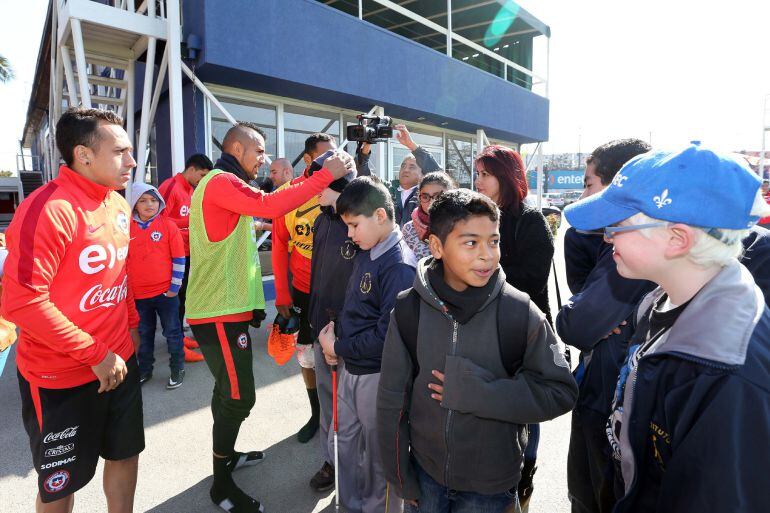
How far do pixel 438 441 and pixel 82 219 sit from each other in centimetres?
178

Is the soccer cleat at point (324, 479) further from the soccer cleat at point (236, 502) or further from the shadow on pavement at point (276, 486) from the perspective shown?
the soccer cleat at point (236, 502)

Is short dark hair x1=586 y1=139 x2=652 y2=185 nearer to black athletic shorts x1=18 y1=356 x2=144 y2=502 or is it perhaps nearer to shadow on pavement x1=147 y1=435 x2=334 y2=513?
shadow on pavement x1=147 y1=435 x2=334 y2=513

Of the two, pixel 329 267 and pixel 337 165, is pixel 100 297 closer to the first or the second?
pixel 329 267

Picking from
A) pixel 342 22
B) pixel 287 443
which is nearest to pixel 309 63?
pixel 342 22

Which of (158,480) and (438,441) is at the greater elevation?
(438,441)

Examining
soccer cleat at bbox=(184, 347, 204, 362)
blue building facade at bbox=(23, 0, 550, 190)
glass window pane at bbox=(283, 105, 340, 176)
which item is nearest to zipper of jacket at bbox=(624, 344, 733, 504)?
soccer cleat at bbox=(184, 347, 204, 362)

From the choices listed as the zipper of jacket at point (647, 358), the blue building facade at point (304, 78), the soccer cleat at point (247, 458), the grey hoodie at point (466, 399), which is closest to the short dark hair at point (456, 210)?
the grey hoodie at point (466, 399)

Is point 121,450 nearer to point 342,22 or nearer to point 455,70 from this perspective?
point 342,22

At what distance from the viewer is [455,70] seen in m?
11.4

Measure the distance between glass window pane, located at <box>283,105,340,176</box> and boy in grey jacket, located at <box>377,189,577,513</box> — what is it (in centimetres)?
747

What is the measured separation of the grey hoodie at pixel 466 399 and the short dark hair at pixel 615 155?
0.84 metres

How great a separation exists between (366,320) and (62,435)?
1.41 m

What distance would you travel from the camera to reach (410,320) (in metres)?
1.78

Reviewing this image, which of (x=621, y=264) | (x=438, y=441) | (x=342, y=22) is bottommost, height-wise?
(x=438, y=441)
